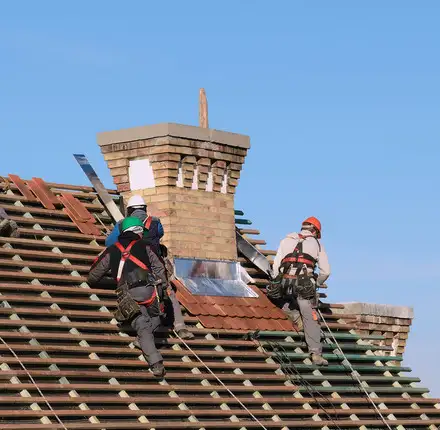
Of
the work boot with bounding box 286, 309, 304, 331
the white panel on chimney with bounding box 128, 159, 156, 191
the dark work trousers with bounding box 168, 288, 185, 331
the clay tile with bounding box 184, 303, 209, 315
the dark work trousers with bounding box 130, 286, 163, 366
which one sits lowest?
the dark work trousers with bounding box 130, 286, 163, 366

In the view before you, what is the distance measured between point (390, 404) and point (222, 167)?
3.95 metres

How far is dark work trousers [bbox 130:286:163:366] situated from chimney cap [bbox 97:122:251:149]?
11.2 feet

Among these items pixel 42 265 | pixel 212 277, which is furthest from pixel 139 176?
pixel 42 265

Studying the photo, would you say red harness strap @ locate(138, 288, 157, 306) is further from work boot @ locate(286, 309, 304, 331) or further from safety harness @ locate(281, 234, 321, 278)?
work boot @ locate(286, 309, 304, 331)

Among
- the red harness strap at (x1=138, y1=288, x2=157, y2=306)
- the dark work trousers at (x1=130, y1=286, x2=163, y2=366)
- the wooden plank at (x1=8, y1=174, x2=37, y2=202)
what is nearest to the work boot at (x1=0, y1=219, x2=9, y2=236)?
the wooden plank at (x1=8, y1=174, x2=37, y2=202)

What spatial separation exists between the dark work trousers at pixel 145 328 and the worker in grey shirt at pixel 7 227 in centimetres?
189

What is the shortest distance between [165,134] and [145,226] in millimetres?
2160

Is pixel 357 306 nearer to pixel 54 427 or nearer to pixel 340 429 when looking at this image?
pixel 340 429

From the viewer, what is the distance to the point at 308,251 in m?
18.0

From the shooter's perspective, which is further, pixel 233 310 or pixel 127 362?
pixel 233 310

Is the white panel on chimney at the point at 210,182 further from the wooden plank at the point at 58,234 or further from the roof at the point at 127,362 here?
the wooden plank at the point at 58,234

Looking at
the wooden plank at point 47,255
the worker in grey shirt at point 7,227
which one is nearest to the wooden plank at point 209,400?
the wooden plank at point 47,255

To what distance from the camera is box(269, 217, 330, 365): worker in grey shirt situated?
58.7 feet

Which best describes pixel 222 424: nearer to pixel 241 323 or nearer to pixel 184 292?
pixel 241 323
